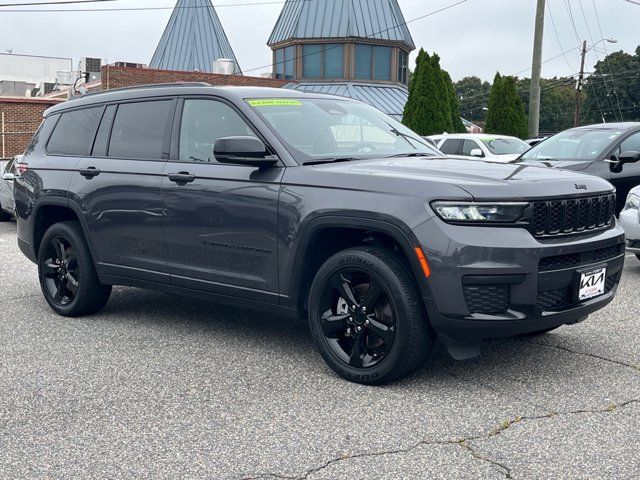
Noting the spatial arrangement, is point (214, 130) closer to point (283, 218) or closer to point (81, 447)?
point (283, 218)

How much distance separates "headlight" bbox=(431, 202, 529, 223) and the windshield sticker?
1776 millimetres

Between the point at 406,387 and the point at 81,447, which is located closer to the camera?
the point at 81,447

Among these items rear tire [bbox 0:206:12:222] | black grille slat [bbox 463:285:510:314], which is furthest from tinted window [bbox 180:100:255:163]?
rear tire [bbox 0:206:12:222]

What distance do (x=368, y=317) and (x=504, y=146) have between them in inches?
569

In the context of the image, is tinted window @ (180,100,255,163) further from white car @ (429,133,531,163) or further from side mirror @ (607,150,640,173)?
white car @ (429,133,531,163)

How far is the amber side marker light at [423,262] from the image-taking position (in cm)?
445

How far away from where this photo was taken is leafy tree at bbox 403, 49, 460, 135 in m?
28.3

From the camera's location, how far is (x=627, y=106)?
8538cm

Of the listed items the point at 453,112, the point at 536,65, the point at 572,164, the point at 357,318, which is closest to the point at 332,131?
the point at 357,318

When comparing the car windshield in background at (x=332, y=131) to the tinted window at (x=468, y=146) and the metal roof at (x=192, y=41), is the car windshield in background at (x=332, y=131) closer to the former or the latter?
the tinted window at (x=468, y=146)

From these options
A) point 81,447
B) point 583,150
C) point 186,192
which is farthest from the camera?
point 583,150

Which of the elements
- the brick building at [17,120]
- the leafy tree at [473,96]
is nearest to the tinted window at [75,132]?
the brick building at [17,120]

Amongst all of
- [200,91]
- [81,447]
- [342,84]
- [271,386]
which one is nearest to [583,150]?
[200,91]

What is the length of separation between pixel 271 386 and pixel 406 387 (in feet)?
2.59
